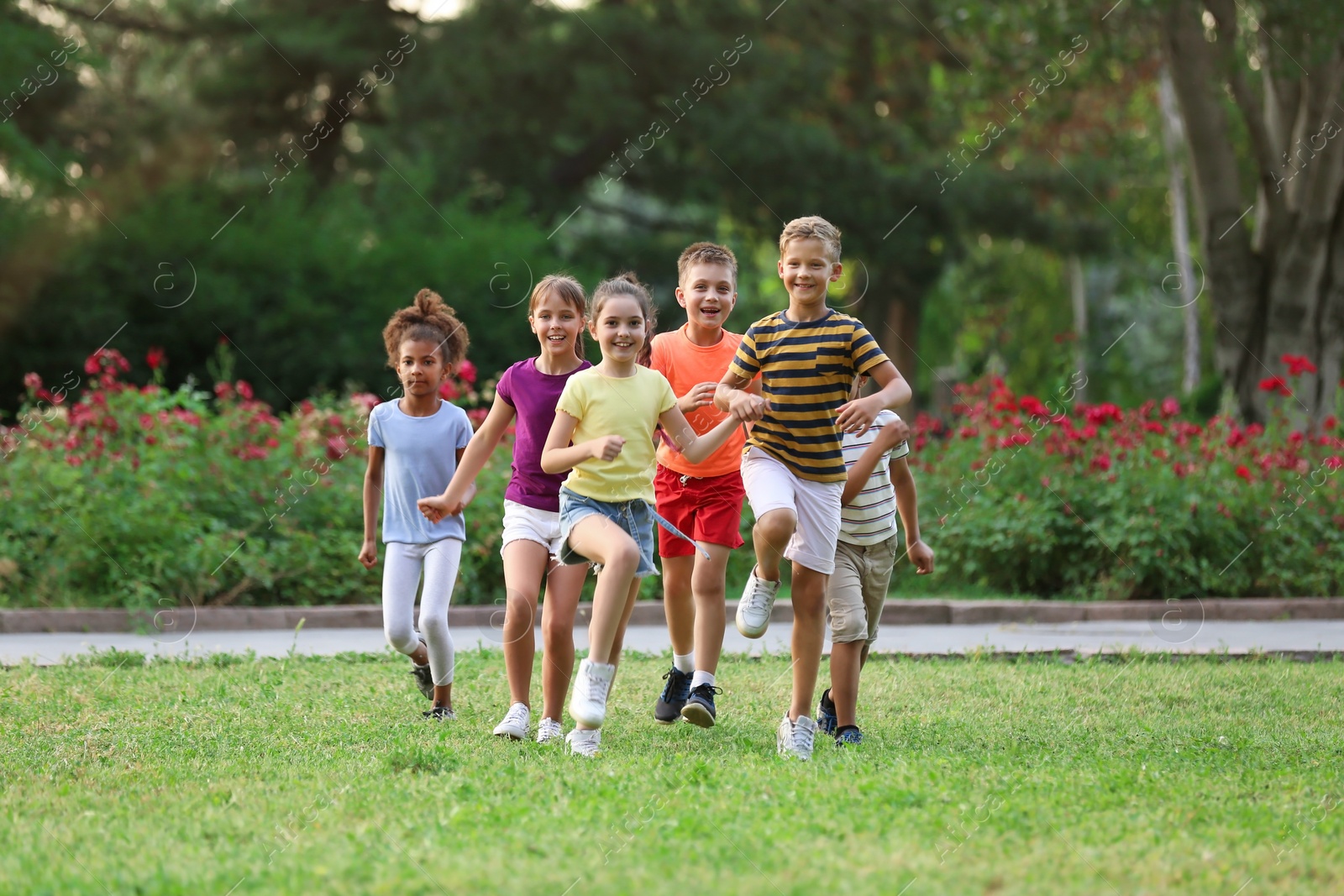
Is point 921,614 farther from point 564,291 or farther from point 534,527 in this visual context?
point 564,291

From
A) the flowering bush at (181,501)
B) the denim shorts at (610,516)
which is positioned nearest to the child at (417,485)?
the denim shorts at (610,516)

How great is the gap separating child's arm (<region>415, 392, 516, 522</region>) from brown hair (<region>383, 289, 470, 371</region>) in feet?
2.03

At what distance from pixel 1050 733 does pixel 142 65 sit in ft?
87.0

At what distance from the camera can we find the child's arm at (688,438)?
17.3ft

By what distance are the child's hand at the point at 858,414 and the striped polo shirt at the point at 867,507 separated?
699mm

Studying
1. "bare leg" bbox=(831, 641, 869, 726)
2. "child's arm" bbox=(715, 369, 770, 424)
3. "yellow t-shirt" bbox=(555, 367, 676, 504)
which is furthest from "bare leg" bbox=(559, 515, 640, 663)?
"bare leg" bbox=(831, 641, 869, 726)

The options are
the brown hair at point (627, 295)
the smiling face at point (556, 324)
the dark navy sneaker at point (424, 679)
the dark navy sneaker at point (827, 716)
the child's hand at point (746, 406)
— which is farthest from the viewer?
the dark navy sneaker at point (424, 679)

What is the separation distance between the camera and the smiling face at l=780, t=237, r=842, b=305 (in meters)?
5.23

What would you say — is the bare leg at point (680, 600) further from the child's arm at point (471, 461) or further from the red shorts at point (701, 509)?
the child's arm at point (471, 461)

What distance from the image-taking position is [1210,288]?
54.2 ft

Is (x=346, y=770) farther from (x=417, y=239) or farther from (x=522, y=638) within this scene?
(x=417, y=239)

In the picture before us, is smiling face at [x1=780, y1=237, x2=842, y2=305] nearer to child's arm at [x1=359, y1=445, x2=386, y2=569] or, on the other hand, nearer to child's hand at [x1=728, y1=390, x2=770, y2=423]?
child's hand at [x1=728, y1=390, x2=770, y2=423]

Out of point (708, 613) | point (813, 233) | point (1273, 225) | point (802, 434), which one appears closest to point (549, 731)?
point (708, 613)

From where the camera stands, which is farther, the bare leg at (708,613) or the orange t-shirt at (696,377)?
the orange t-shirt at (696,377)
